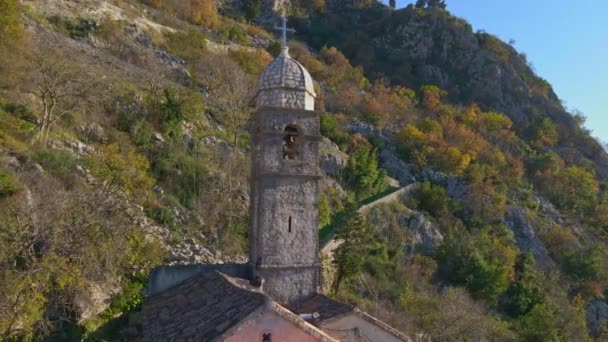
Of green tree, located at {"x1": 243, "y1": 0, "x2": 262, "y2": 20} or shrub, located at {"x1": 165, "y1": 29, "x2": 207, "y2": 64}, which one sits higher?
green tree, located at {"x1": 243, "y1": 0, "x2": 262, "y2": 20}

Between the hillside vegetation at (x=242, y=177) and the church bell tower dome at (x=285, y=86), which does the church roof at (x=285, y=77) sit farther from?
the hillside vegetation at (x=242, y=177)

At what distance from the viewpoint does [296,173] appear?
14.1 m

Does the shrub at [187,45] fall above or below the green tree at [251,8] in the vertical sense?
below

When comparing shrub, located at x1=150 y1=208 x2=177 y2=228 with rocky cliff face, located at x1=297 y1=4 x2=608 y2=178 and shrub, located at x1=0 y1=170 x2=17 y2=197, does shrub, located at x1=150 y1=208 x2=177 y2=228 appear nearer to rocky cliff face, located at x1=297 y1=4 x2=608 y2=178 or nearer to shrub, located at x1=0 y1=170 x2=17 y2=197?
shrub, located at x1=0 y1=170 x2=17 y2=197

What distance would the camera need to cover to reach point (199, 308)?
38.8 ft

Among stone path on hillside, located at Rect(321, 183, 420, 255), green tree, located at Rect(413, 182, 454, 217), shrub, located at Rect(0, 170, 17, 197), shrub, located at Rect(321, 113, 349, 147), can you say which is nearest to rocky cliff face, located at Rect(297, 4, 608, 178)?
shrub, located at Rect(321, 113, 349, 147)

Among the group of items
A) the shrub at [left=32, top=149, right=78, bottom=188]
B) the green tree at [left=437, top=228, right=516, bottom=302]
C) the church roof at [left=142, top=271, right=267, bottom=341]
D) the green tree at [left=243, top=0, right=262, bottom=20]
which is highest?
the green tree at [left=243, top=0, right=262, bottom=20]

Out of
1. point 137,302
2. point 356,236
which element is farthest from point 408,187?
point 137,302

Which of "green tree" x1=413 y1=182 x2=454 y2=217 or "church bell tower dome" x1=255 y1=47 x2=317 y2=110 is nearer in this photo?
"church bell tower dome" x1=255 y1=47 x2=317 y2=110

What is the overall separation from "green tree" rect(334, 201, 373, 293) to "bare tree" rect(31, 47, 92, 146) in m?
14.0

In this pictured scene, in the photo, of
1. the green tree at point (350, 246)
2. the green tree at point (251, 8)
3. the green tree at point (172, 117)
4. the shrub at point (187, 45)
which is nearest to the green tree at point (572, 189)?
the green tree at point (350, 246)

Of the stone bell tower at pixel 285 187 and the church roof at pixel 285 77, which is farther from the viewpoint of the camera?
the church roof at pixel 285 77

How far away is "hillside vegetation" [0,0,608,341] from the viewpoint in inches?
675

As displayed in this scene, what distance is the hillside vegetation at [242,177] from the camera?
17156 millimetres
